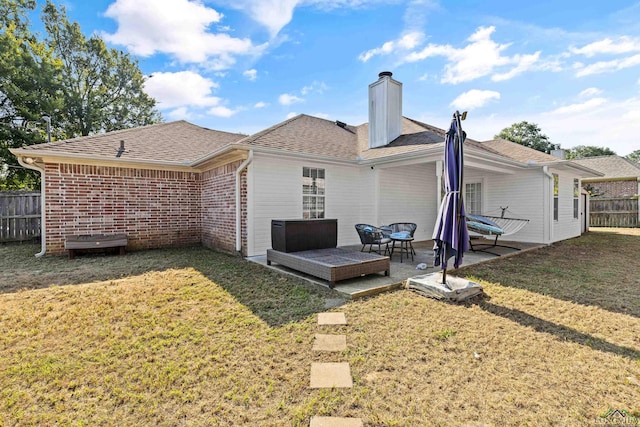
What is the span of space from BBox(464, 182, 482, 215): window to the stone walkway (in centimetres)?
941

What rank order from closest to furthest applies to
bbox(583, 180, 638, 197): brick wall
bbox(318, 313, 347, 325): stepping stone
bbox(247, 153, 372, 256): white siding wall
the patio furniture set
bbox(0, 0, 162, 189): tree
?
bbox(318, 313, 347, 325): stepping stone
the patio furniture set
bbox(247, 153, 372, 256): white siding wall
bbox(0, 0, 162, 189): tree
bbox(583, 180, 638, 197): brick wall

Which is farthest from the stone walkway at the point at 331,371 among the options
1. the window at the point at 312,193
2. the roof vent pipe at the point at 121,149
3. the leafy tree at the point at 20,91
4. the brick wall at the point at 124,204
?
the leafy tree at the point at 20,91

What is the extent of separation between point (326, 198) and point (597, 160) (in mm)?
23656

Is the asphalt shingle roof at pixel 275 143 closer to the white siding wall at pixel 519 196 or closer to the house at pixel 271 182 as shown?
the house at pixel 271 182

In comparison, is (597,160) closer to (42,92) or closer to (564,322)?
(564,322)

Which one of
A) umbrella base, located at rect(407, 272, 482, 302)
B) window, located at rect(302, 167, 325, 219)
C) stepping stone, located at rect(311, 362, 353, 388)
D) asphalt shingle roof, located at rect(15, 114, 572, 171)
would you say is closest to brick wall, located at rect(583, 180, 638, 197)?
asphalt shingle roof, located at rect(15, 114, 572, 171)

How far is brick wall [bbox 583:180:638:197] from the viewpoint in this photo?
18.7 m

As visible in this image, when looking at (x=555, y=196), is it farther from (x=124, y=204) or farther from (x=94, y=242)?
(x=94, y=242)

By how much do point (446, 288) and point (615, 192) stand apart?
77.1ft

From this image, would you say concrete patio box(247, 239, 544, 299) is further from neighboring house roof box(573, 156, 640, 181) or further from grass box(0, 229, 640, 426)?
neighboring house roof box(573, 156, 640, 181)

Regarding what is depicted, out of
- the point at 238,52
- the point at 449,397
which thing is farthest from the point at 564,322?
the point at 238,52

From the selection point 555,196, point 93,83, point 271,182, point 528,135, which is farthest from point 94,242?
point 528,135

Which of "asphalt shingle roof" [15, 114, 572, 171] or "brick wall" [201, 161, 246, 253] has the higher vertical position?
"asphalt shingle roof" [15, 114, 572, 171]

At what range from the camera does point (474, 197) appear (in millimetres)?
11172
